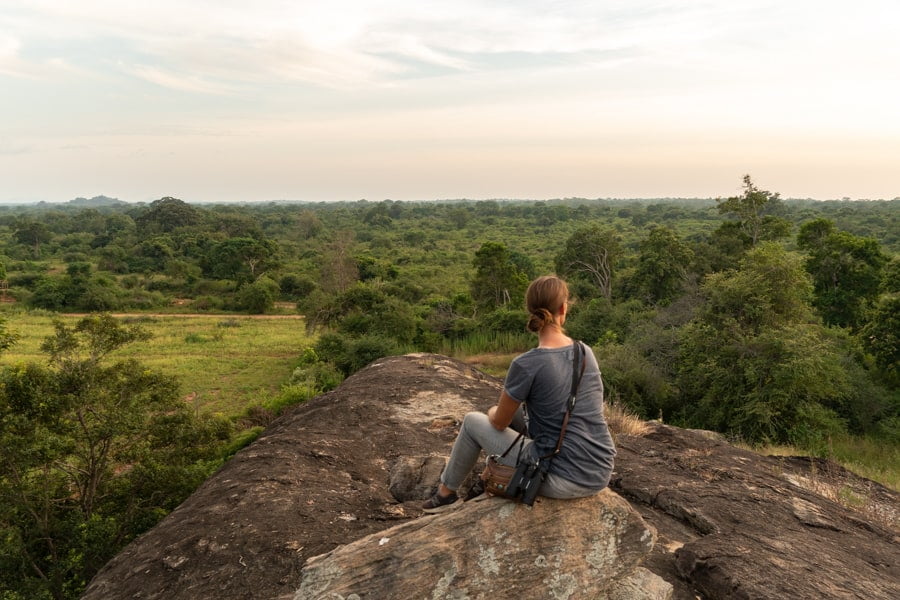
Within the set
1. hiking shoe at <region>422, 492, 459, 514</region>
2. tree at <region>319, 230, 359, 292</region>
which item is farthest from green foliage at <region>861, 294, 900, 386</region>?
tree at <region>319, 230, 359, 292</region>

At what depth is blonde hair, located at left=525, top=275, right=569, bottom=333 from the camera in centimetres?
329

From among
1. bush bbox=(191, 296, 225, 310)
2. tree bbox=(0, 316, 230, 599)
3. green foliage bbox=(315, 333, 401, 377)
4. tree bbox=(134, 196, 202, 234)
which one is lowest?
bush bbox=(191, 296, 225, 310)

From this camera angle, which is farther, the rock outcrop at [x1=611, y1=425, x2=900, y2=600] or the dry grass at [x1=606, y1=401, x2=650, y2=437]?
the dry grass at [x1=606, y1=401, x2=650, y2=437]

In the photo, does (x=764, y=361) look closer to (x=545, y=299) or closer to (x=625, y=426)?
(x=625, y=426)

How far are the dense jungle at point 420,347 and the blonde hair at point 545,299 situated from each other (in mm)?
7961

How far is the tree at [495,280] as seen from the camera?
32.2 meters

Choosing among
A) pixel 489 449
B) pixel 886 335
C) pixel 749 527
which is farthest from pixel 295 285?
pixel 489 449

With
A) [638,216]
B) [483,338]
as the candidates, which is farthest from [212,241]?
[638,216]

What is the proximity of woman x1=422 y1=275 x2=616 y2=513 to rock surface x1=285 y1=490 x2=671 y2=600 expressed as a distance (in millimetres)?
279

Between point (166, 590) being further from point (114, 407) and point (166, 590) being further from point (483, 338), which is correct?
point (483, 338)

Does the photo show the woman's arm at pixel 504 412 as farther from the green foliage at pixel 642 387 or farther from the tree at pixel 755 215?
the tree at pixel 755 215

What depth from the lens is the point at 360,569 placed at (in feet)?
11.5

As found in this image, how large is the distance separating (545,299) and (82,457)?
8796 millimetres

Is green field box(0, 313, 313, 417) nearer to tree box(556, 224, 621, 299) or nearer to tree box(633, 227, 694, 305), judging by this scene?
tree box(556, 224, 621, 299)
